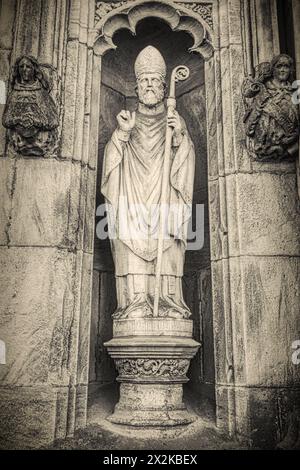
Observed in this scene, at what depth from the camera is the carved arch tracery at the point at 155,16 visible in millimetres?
4629

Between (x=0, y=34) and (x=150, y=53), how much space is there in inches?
55.0

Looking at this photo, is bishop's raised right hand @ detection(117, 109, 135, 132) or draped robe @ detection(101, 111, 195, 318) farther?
bishop's raised right hand @ detection(117, 109, 135, 132)

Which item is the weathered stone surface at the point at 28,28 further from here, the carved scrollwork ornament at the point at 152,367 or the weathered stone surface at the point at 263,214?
the carved scrollwork ornament at the point at 152,367

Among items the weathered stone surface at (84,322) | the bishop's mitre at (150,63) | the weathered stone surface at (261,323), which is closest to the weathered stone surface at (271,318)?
the weathered stone surface at (261,323)

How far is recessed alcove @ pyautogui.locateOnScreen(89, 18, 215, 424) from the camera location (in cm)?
441

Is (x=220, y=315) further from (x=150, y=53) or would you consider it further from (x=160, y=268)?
(x=150, y=53)

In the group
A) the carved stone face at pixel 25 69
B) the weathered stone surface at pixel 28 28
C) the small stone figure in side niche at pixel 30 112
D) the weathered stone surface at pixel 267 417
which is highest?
the weathered stone surface at pixel 28 28

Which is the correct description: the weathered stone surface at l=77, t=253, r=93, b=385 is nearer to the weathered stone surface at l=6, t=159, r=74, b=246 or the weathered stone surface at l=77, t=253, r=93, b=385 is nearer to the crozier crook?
the weathered stone surface at l=6, t=159, r=74, b=246

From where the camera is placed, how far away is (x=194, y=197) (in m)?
4.93

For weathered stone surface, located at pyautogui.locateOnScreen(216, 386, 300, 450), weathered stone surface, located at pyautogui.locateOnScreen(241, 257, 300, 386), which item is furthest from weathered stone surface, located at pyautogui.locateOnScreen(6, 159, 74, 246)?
weathered stone surface, located at pyautogui.locateOnScreen(216, 386, 300, 450)

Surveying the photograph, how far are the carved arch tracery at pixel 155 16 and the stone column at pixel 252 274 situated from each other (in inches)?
14.2

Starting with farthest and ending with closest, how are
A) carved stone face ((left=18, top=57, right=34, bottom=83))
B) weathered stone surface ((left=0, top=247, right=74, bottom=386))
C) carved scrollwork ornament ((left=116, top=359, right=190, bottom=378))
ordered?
1. carved stone face ((left=18, top=57, right=34, bottom=83))
2. carved scrollwork ornament ((left=116, top=359, right=190, bottom=378))
3. weathered stone surface ((left=0, top=247, right=74, bottom=386))

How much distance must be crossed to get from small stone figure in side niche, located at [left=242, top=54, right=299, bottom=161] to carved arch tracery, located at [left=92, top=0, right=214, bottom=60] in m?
0.81

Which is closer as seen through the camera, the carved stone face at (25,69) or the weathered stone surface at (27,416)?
the weathered stone surface at (27,416)
